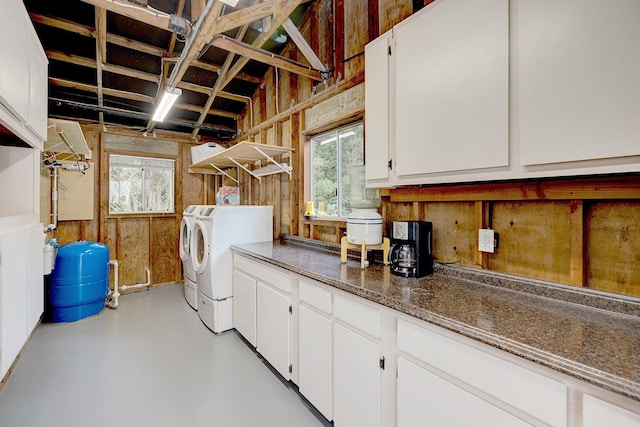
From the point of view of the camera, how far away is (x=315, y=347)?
1854mm

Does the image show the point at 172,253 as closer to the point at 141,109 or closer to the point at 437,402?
the point at 141,109

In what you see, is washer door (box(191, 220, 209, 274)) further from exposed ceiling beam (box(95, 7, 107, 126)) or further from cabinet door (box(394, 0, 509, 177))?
cabinet door (box(394, 0, 509, 177))

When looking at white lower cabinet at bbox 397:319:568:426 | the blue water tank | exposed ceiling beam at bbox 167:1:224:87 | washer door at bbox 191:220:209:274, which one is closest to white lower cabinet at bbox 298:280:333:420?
white lower cabinet at bbox 397:319:568:426

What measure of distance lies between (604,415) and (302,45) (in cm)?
298

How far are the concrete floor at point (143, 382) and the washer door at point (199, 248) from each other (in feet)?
2.29

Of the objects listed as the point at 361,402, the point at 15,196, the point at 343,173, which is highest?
the point at 343,173

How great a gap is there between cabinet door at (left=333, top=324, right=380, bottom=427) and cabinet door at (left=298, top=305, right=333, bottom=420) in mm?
78

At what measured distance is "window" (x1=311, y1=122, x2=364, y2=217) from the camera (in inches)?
109

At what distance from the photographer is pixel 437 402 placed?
1150 millimetres

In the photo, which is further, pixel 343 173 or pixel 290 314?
pixel 343 173

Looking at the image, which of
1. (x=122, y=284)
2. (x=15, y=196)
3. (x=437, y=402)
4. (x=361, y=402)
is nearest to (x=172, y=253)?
(x=122, y=284)

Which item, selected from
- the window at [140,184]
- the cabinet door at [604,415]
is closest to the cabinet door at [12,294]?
the cabinet door at [604,415]

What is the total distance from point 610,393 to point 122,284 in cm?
535

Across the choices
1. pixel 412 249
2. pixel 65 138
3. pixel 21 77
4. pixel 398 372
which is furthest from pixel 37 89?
pixel 398 372
